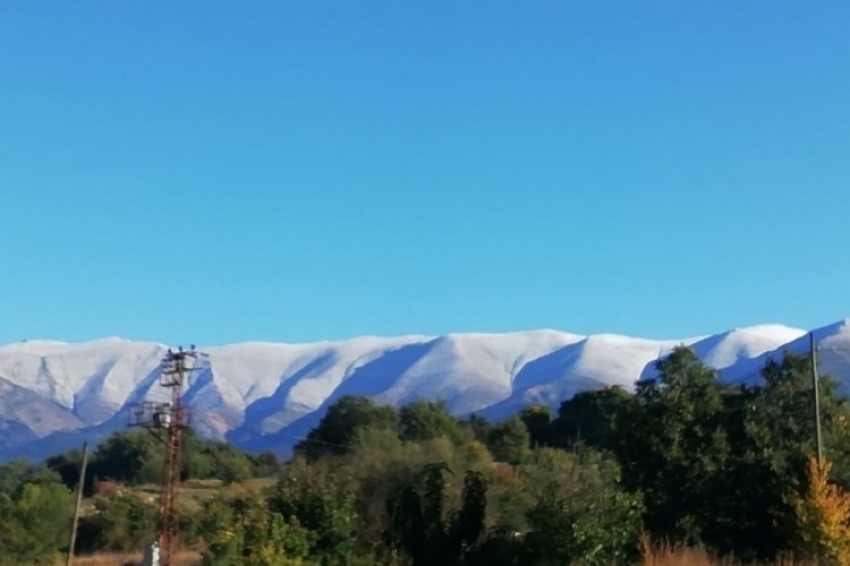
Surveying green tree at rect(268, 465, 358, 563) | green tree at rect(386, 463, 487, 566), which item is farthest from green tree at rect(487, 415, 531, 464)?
green tree at rect(268, 465, 358, 563)

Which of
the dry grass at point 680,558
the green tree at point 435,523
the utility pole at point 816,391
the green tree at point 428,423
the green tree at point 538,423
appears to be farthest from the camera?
the green tree at point 538,423

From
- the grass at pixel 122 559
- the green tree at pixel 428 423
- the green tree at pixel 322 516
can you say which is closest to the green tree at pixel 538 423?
the green tree at pixel 428 423

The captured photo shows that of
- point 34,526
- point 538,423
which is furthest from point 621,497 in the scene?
point 538,423

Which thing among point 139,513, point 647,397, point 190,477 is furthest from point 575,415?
point 647,397

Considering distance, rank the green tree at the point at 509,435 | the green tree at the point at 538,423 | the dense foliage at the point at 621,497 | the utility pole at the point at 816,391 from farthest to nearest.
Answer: the green tree at the point at 538,423 → the green tree at the point at 509,435 → the utility pole at the point at 816,391 → the dense foliage at the point at 621,497

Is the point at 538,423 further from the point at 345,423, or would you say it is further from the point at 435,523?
the point at 435,523

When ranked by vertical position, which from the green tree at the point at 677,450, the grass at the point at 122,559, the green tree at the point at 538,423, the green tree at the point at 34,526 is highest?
the green tree at the point at 538,423

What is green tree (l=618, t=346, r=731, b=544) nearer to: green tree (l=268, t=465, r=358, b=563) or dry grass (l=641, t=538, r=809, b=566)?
Result: dry grass (l=641, t=538, r=809, b=566)

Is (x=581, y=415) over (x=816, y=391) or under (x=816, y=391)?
over

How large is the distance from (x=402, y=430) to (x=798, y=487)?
46607mm

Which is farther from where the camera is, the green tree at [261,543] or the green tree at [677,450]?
the green tree at [677,450]

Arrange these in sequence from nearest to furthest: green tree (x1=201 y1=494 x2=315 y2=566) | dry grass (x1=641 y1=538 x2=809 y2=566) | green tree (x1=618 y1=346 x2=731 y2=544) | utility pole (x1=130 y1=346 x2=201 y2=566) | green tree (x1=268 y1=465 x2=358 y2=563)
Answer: green tree (x1=201 y1=494 x2=315 y2=566) → dry grass (x1=641 y1=538 x2=809 y2=566) → green tree (x1=268 y1=465 x2=358 y2=563) → green tree (x1=618 y1=346 x2=731 y2=544) → utility pole (x1=130 y1=346 x2=201 y2=566)

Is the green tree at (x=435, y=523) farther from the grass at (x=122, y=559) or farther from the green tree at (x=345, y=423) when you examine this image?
the green tree at (x=345, y=423)

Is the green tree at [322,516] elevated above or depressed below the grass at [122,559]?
above
